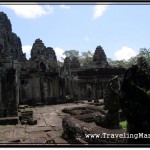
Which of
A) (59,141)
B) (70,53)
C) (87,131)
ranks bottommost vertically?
(59,141)

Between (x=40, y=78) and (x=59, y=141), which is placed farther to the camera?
(x=40, y=78)

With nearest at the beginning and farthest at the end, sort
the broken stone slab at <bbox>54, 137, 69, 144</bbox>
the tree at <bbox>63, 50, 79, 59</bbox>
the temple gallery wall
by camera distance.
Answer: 1. the broken stone slab at <bbox>54, 137, 69, 144</bbox>
2. the temple gallery wall
3. the tree at <bbox>63, 50, 79, 59</bbox>

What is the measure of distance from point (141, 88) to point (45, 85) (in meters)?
22.9

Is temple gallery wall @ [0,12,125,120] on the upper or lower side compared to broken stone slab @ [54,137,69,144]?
upper

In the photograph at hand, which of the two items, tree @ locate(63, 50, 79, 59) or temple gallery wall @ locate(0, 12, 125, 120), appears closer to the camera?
temple gallery wall @ locate(0, 12, 125, 120)

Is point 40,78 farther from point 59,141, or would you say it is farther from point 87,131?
point 87,131

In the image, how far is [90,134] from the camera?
7297mm

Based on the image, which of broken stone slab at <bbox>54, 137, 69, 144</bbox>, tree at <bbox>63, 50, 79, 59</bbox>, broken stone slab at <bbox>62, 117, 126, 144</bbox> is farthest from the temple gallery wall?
tree at <bbox>63, 50, 79, 59</bbox>

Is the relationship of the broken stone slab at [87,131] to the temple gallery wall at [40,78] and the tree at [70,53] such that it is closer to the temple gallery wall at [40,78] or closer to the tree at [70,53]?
the temple gallery wall at [40,78]

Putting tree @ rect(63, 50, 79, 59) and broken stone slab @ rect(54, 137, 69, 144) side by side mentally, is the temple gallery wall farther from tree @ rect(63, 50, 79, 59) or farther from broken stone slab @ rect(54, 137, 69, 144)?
tree @ rect(63, 50, 79, 59)

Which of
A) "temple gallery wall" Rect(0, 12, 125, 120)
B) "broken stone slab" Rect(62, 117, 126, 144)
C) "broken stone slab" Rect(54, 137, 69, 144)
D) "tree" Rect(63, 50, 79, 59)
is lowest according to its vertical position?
"broken stone slab" Rect(54, 137, 69, 144)

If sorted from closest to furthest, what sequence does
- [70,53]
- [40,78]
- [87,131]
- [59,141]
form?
[87,131] < [59,141] < [40,78] < [70,53]

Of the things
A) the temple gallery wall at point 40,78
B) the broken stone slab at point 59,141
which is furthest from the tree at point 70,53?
the broken stone slab at point 59,141

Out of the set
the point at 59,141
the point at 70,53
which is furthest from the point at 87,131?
the point at 70,53
